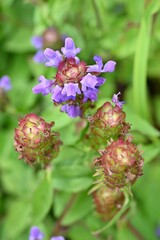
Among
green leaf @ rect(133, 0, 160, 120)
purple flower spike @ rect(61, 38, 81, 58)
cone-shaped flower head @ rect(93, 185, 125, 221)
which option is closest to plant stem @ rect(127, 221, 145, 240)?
cone-shaped flower head @ rect(93, 185, 125, 221)

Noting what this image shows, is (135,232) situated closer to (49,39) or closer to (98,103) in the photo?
(98,103)

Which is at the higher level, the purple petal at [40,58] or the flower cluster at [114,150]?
the purple petal at [40,58]

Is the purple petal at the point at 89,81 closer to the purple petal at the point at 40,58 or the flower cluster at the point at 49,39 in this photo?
the purple petal at the point at 40,58

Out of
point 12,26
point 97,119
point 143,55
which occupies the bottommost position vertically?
point 97,119

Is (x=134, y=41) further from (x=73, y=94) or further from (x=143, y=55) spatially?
(x=73, y=94)

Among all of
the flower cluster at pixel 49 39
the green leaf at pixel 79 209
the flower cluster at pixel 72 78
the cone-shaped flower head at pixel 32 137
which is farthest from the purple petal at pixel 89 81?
the flower cluster at pixel 49 39

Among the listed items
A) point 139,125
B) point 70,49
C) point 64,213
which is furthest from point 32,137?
point 64,213

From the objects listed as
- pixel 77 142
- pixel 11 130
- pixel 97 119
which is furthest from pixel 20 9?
pixel 97 119

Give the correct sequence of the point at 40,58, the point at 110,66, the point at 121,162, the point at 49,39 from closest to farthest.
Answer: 1. the point at 121,162
2. the point at 110,66
3. the point at 40,58
4. the point at 49,39
